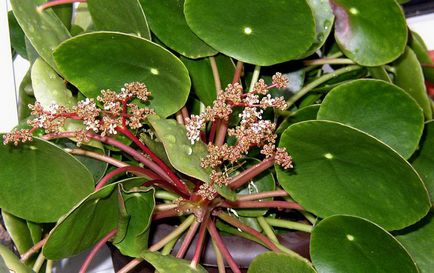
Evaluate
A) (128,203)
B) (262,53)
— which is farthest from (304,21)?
(128,203)

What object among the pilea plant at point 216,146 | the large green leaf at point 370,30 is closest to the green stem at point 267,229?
the pilea plant at point 216,146

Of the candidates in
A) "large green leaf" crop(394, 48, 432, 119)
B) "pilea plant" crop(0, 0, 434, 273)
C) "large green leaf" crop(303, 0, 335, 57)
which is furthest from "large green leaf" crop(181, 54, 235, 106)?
"large green leaf" crop(394, 48, 432, 119)

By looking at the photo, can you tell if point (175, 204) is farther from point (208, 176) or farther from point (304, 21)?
point (304, 21)

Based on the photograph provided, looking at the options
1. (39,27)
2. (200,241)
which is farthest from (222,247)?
(39,27)

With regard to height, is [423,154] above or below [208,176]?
below

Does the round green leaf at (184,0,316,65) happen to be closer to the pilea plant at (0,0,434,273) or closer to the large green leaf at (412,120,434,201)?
the pilea plant at (0,0,434,273)

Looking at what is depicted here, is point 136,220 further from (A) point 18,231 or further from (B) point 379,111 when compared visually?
(B) point 379,111

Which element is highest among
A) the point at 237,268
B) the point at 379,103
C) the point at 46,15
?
the point at 46,15
